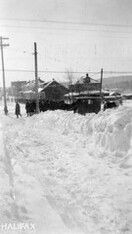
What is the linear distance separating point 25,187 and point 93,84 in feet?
197

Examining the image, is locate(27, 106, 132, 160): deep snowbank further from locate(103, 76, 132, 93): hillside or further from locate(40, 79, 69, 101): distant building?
locate(103, 76, 132, 93): hillside

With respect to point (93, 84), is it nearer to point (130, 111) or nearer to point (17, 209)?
point (130, 111)

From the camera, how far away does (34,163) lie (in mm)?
6414

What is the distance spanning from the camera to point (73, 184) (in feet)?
16.0

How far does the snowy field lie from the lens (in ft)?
10.8

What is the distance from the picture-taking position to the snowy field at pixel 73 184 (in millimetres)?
3293

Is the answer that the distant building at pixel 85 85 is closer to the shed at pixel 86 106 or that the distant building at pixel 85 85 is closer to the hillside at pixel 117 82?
the shed at pixel 86 106

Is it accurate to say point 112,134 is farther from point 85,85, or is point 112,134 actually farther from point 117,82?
point 117,82

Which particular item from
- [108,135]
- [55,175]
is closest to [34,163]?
[55,175]

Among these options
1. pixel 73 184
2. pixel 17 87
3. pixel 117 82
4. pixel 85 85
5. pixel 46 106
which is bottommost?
pixel 46 106

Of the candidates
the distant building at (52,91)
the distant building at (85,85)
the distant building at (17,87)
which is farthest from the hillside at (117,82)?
the distant building at (52,91)

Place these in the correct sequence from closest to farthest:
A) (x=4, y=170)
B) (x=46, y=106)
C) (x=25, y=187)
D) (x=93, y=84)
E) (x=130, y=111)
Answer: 1. (x=25, y=187)
2. (x=4, y=170)
3. (x=130, y=111)
4. (x=46, y=106)
5. (x=93, y=84)

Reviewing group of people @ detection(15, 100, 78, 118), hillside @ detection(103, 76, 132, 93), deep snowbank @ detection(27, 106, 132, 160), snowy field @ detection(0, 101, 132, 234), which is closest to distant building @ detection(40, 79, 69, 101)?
group of people @ detection(15, 100, 78, 118)

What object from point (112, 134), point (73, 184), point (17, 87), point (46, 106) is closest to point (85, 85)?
point (46, 106)
